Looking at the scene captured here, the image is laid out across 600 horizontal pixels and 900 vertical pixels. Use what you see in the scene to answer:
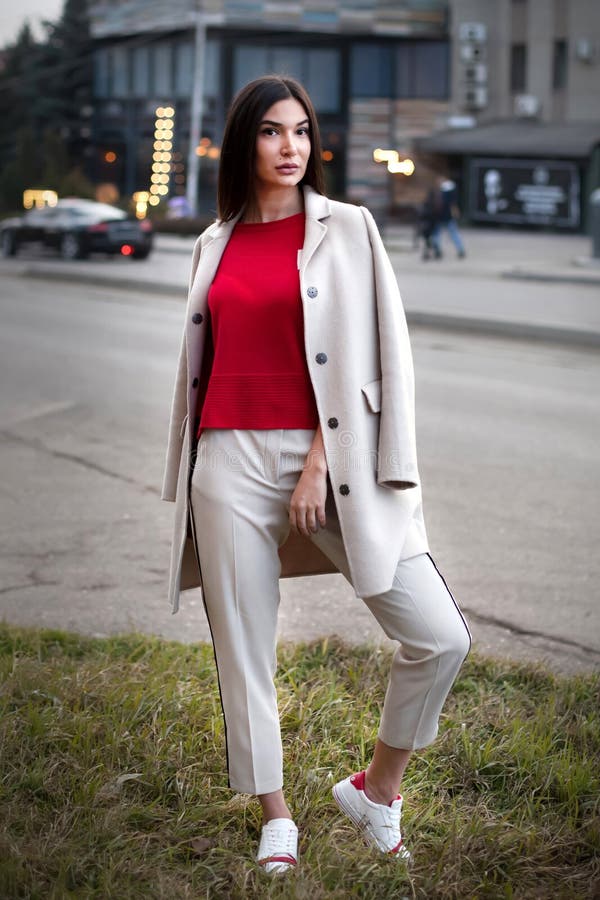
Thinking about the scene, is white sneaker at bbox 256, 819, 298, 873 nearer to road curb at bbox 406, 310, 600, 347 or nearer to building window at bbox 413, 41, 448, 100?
road curb at bbox 406, 310, 600, 347

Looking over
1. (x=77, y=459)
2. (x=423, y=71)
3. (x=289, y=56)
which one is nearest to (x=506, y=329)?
(x=77, y=459)

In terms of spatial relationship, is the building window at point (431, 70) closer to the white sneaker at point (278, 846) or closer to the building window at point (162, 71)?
the building window at point (162, 71)

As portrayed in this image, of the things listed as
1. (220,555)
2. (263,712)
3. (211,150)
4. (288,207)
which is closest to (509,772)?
(263,712)

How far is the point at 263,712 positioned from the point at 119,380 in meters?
8.61

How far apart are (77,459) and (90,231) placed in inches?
804

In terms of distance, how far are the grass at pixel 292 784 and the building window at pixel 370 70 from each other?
50911mm

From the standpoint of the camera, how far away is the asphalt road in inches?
203

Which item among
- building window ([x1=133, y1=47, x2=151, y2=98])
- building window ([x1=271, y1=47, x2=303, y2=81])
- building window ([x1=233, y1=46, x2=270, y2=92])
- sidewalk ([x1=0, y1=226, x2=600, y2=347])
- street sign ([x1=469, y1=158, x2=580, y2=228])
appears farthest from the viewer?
building window ([x1=133, y1=47, x2=151, y2=98])

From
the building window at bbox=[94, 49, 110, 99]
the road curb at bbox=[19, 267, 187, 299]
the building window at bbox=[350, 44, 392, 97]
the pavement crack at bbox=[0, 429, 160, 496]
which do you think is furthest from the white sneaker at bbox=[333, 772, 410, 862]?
the building window at bbox=[94, 49, 110, 99]

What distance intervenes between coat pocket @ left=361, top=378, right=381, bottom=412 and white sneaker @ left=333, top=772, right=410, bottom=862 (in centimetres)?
94

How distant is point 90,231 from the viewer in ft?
91.0

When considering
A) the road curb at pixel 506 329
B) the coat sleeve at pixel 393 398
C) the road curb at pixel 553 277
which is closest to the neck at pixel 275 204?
the coat sleeve at pixel 393 398

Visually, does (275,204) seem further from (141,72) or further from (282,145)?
(141,72)

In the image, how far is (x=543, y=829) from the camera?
10.4 feet
